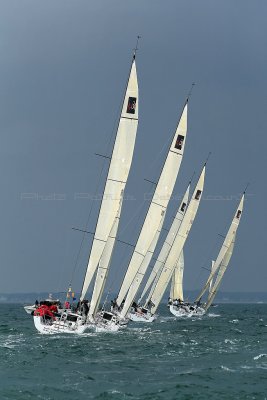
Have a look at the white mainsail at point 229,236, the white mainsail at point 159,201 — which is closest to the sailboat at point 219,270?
the white mainsail at point 229,236

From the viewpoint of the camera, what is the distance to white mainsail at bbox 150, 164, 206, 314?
75938 millimetres

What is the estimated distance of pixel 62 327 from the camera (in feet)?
156

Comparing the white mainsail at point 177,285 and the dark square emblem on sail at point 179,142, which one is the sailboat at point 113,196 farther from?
the white mainsail at point 177,285

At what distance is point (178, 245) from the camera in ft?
261

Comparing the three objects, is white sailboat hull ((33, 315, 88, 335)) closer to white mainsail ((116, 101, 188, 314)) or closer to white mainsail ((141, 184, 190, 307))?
white mainsail ((116, 101, 188, 314))

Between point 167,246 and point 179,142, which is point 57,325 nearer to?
point 179,142

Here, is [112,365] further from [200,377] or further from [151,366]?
[200,377]

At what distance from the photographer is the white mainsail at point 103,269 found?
50.1 metres

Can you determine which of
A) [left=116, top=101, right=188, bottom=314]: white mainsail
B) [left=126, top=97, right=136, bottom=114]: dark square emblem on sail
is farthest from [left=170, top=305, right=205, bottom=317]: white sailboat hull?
[left=126, top=97, right=136, bottom=114]: dark square emblem on sail

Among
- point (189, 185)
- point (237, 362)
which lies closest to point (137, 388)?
point (237, 362)

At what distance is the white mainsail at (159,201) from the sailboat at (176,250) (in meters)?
16.3

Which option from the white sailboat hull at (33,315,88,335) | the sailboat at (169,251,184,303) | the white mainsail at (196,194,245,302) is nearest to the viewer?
the white sailboat hull at (33,315,88,335)

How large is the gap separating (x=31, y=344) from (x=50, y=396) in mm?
16352

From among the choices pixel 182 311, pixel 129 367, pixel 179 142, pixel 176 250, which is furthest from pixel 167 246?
pixel 129 367
